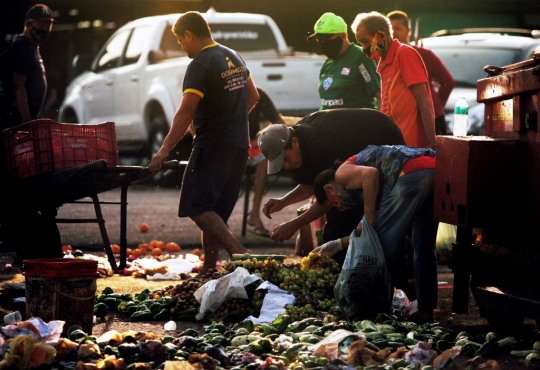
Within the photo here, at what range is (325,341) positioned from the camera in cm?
606

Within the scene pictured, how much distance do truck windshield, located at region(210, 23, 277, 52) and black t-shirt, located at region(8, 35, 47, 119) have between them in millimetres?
5623

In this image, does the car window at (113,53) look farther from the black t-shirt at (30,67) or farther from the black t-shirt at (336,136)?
the black t-shirt at (336,136)

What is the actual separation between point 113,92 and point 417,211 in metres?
11.7

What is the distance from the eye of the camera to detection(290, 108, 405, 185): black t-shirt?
24.9 feet

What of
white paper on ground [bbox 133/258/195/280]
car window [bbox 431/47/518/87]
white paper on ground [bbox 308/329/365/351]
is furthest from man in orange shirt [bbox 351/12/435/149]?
car window [bbox 431/47/518/87]

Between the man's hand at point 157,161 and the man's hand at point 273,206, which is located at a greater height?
the man's hand at point 157,161

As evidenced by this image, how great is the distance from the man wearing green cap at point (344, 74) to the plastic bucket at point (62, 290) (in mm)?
3732

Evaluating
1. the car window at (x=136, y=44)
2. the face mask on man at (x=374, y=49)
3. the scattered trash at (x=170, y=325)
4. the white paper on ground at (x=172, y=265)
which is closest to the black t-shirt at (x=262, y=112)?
the white paper on ground at (x=172, y=265)

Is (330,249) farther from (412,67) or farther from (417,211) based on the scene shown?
(412,67)

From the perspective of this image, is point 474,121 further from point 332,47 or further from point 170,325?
point 170,325

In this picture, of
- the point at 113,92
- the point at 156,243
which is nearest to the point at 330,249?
the point at 156,243

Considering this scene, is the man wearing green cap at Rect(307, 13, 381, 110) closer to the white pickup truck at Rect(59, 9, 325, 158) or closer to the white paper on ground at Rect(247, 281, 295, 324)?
the white paper on ground at Rect(247, 281, 295, 324)

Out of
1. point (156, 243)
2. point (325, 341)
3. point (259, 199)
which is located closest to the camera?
point (325, 341)

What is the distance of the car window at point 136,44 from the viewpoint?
17.3 m
